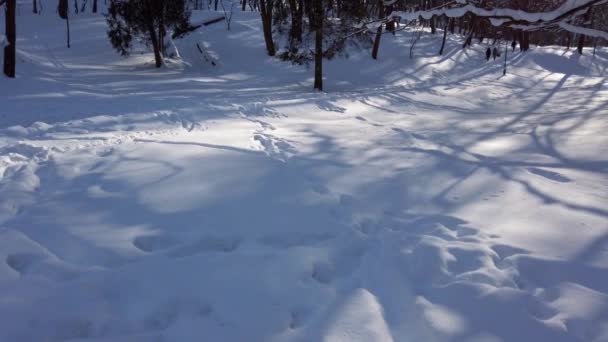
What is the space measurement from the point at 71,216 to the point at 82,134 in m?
3.11

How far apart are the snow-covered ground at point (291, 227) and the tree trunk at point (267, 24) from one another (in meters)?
11.1

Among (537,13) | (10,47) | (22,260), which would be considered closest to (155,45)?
(10,47)

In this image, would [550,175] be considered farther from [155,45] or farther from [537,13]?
[155,45]

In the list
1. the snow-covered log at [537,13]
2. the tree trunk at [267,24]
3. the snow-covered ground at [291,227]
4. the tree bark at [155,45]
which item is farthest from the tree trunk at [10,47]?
the snow-covered log at [537,13]

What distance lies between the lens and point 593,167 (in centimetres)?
576

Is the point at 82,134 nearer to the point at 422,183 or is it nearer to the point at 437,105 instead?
the point at 422,183

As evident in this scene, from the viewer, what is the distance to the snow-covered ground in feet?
8.11

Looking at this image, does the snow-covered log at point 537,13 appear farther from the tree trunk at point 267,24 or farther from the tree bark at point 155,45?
the tree trunk at point 267,24

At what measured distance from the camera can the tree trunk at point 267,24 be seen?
1831cm

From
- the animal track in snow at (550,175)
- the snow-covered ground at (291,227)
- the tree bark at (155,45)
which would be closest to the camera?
the snow-covered ground at (291,227)

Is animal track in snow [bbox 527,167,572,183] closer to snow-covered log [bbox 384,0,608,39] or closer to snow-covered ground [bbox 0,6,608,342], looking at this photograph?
snow-covered ground [bbox 0,6,608,342]

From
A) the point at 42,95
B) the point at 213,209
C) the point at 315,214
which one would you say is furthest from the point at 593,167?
the point at 42,95

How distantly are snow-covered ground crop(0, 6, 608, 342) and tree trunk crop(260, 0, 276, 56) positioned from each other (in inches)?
437

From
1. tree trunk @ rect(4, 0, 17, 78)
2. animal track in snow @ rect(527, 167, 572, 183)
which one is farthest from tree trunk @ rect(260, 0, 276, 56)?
animal track in snow @ rect(527, 167, 572, 183)
